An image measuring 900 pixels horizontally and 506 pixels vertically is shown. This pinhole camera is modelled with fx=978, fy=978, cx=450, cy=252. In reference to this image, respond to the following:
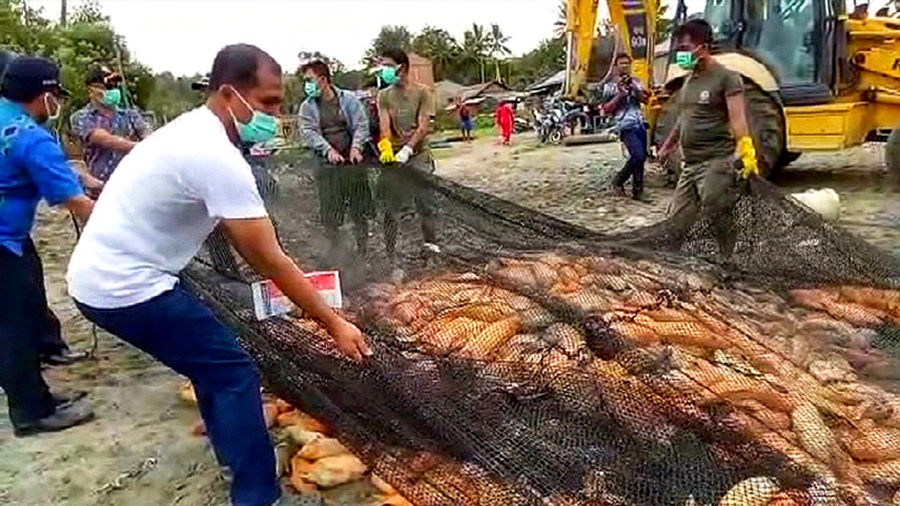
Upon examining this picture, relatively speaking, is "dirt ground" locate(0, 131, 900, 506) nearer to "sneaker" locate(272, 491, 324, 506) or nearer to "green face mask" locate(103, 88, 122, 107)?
"sneaker" locate(272, 491, 324, 506)

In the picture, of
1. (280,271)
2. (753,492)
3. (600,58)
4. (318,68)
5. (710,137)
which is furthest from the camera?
(600,58)

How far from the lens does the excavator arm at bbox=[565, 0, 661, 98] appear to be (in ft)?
40.9

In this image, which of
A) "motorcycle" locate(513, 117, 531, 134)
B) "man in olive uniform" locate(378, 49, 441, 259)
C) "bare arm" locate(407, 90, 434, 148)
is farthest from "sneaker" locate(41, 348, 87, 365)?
"motorcycle" locate(513, 117, 531, 134)

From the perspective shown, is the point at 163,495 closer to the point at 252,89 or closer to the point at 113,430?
the point at 113,430

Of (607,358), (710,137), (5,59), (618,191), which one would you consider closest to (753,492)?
(607,358)

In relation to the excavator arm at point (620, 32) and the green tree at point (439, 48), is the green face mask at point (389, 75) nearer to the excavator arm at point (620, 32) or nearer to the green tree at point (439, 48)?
the excavator arm at point (620, 32)

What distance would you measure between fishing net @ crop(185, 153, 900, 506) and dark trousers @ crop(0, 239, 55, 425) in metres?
0.68

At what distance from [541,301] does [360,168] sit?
2160mm

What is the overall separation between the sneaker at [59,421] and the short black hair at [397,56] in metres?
2.99

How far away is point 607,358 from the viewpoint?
10.6 feet

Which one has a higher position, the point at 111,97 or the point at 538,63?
the point at 111,97

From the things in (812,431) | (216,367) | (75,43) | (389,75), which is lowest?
(812,431)

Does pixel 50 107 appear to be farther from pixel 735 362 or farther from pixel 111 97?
pixel 735 362

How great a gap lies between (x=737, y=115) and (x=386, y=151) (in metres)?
2.12
